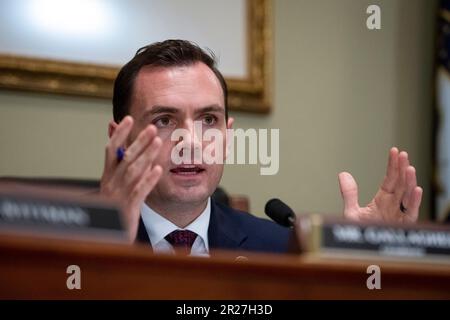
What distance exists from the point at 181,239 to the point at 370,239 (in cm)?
82

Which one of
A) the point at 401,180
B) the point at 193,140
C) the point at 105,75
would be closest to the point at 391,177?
the point at 401,180

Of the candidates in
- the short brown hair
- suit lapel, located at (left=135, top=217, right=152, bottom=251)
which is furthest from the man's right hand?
the short brown hair

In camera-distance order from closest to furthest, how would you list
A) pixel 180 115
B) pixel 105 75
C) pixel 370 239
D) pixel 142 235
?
1. pixel 370 239
2. pixel 142 235
3. pixel 180 115
4. pixel 105 75

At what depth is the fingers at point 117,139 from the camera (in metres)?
1.34

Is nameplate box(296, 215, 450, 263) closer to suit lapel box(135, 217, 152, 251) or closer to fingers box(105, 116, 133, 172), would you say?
fingers box(105, 116, 133, 172)

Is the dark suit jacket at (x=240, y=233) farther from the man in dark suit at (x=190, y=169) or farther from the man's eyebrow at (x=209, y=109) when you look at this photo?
the man's eyebrow at (x=209, y=109)

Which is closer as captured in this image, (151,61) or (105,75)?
(151,61)

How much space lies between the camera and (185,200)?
1.74m

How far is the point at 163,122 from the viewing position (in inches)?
71.5

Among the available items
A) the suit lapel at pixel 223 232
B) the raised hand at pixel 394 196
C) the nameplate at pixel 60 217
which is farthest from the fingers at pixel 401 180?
the nameplate at pixel 60 217

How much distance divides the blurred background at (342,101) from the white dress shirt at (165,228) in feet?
3.14

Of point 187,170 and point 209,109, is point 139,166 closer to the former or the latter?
point 187,170

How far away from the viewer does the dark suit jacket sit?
5.77ft
